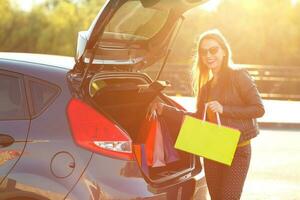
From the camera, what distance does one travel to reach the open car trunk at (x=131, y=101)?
475cm

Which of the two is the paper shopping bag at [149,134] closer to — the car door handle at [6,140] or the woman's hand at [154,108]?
the woman's hand at [154,108]

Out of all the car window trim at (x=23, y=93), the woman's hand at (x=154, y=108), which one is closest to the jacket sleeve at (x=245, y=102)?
the woman's hand at (x=154, y=108)

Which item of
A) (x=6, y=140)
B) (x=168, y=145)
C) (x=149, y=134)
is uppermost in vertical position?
(x=6, y=140)

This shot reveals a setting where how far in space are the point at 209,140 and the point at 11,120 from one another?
1313 millimetres

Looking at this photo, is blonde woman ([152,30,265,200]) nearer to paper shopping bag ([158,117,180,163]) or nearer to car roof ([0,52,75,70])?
paper shopping bag ([158,117,180,163])

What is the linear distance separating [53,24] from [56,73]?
45.8 m

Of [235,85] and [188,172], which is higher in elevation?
[235,85]

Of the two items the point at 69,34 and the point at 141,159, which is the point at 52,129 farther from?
the point at 69,34

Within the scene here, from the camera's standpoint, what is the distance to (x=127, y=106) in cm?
494

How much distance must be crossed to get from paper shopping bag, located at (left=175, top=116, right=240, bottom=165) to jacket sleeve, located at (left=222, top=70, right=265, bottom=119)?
0.14 m

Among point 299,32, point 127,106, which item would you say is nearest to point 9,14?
point 299,32

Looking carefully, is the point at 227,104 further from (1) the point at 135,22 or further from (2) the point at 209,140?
(1) the point at 135,22

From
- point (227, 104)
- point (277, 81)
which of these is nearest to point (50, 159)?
point (227, 104)

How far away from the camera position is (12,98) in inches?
159
